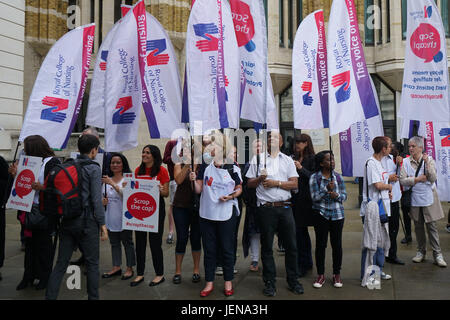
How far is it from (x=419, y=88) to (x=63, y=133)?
536 cm

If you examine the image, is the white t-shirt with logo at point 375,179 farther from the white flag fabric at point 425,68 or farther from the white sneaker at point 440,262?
the white sneaker at point 440,262

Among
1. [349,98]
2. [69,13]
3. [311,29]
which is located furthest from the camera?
[69,13]

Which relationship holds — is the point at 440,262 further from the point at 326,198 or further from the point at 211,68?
the point at 211,68

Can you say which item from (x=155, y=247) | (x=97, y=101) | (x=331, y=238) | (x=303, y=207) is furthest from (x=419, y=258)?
(x=97, y=101)

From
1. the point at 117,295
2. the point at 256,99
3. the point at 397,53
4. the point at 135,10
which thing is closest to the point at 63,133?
the point at 135,10

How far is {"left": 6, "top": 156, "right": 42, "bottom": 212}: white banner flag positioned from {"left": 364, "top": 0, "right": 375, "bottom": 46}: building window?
14.7 meters

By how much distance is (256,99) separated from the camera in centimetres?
518

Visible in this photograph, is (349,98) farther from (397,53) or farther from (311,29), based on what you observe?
(397,53)

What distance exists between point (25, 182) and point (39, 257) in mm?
1009

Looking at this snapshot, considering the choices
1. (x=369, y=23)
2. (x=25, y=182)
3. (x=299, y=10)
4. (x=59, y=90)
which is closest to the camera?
(x=25, y=182)

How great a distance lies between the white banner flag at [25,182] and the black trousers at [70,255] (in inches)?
40.7

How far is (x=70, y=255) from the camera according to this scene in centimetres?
394

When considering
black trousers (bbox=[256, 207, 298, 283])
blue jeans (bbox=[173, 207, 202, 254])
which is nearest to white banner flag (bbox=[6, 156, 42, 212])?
blue jeans (bbox=[173, 207, 202, 254])

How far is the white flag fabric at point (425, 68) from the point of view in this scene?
18.3 ft
